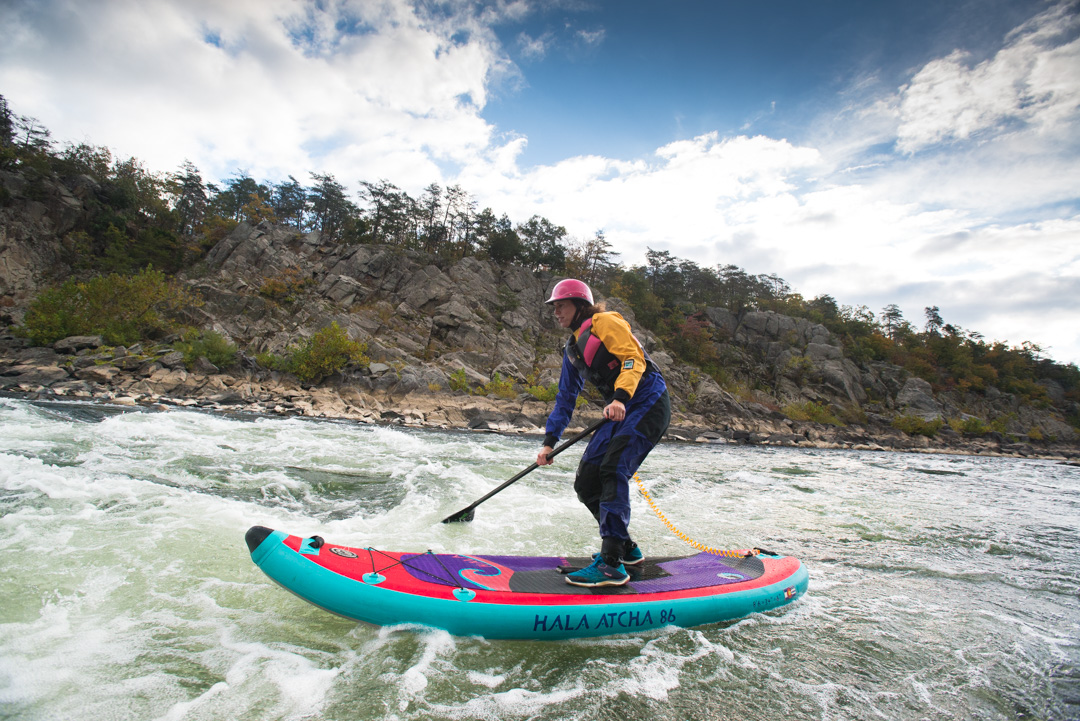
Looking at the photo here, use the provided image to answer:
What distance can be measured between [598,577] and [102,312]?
30.0 m

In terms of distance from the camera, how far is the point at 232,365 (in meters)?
22.7

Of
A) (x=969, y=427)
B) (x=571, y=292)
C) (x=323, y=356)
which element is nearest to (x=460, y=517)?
(x=571, y=292)

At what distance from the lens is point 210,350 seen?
866 inches

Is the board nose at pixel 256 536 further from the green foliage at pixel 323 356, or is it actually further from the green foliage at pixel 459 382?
the green foliage at pixel 323 356

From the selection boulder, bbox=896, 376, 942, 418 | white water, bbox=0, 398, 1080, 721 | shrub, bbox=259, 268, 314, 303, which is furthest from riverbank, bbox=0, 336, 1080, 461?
boulder, bbox=896, 376, 942, 418

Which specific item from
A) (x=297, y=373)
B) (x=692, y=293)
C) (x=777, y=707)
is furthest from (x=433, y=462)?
(x=692, y=293)

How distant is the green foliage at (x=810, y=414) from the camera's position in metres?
37.4

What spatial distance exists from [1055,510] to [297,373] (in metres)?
28.8

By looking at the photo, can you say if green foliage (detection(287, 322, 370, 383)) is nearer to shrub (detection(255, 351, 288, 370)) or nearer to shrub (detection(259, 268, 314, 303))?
shrub (detection(255, 351, 288, 370))

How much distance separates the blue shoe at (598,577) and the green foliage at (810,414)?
39537 mm

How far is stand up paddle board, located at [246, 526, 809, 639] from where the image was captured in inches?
97.3

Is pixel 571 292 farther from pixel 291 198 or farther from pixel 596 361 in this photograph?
pixel 291 198

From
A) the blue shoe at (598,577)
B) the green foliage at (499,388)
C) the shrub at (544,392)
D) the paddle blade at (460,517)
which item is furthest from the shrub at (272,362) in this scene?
the blue shoe at (598,577)

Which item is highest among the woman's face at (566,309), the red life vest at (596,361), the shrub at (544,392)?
the woman's face at (566,309)
